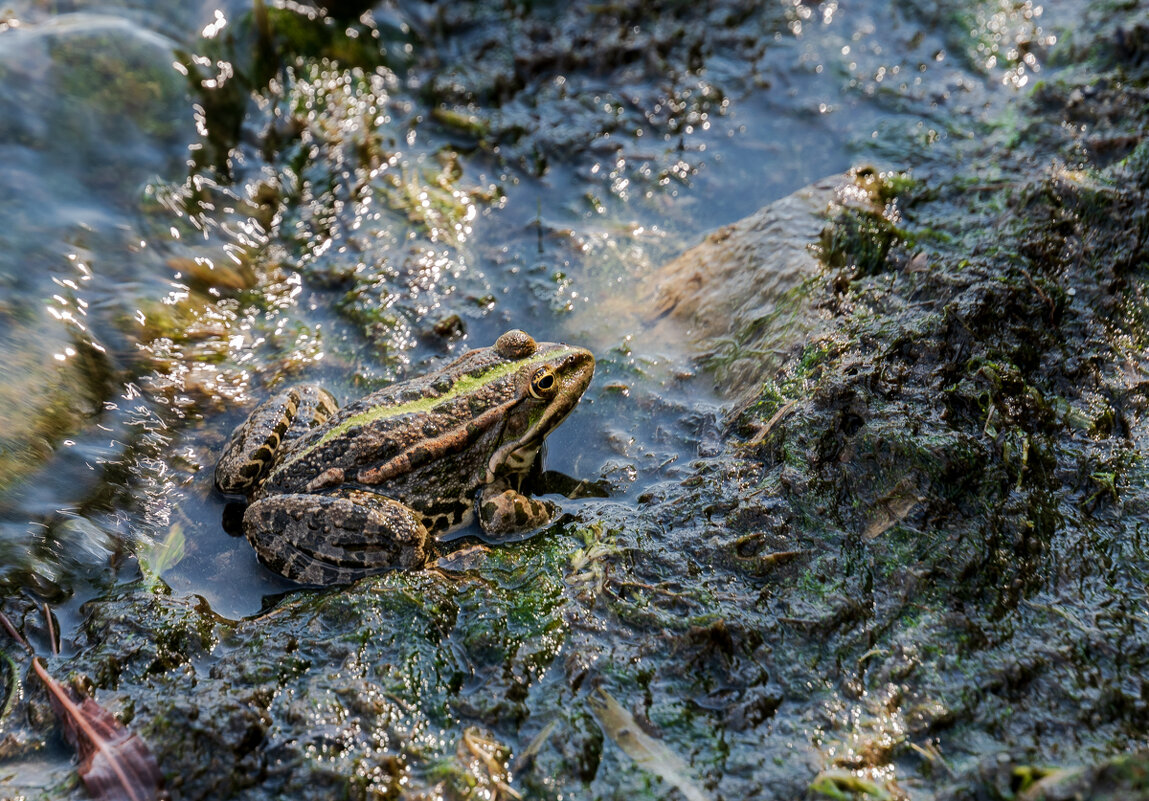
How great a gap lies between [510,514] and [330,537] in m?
0.93

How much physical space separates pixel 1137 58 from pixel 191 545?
7584mm

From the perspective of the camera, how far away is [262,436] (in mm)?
4480

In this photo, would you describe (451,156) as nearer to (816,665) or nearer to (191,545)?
(191,545)

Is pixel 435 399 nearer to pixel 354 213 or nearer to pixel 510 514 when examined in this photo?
pixel 510 514

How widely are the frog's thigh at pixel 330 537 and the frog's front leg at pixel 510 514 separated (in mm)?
425

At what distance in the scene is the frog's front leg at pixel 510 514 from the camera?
14.1ft

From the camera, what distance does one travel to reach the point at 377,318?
565cm

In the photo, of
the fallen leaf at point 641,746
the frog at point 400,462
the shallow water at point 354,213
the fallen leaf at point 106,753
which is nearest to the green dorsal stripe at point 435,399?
the frog at point 400,462

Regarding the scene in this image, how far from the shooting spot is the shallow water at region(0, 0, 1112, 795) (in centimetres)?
452

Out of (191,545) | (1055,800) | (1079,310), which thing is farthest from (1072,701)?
(191,545)

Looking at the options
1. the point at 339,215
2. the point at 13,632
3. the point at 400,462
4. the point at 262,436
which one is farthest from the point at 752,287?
the point at 13,632

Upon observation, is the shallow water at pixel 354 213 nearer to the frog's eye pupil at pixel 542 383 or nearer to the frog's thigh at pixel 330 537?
the frog's thigh at pixel 330 537

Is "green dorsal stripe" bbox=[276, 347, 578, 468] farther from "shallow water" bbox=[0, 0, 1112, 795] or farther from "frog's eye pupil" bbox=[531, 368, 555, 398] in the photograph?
"shallow water" bbox=[0, 0, 1112, 795]

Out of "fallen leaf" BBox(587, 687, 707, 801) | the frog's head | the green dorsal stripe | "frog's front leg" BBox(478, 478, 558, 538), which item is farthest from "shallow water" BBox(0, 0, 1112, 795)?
"fallen leaf" BBox(587, 687, 707, 801)
